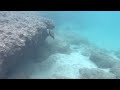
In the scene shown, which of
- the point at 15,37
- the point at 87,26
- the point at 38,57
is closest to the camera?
the point at 15,37

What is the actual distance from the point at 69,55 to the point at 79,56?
513 millimetres

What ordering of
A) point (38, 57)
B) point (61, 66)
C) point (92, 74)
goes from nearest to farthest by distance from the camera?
point (92, 74)
point (61, 66)
point (38, 57)

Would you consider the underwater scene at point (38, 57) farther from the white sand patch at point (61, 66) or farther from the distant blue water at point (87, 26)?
the distant blue water at point (87, 26)

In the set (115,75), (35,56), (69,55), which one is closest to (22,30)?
(35,56)

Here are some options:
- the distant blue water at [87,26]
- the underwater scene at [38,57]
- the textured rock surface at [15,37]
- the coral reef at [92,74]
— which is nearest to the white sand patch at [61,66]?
the underwater scene at [38,57]

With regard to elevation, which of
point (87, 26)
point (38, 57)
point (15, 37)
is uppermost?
point (87, 26)

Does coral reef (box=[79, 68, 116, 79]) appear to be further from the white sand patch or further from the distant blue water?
the distant blue water

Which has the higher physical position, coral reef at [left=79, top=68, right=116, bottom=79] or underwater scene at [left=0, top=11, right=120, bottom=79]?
underwater scene at [left=0, top=11, right=120, bottom=79]

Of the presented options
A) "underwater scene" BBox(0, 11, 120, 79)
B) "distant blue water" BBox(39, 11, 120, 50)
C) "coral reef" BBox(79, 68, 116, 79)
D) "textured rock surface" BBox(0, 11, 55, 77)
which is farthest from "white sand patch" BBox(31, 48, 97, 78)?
"distant blue water" BBox(39, 11, 120, 50)

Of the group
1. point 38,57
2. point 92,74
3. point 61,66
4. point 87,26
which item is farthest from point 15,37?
point 87,26

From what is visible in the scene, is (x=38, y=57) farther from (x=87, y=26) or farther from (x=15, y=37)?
(x=87, y=26)

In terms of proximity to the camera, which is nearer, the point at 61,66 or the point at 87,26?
the point at 61,66
